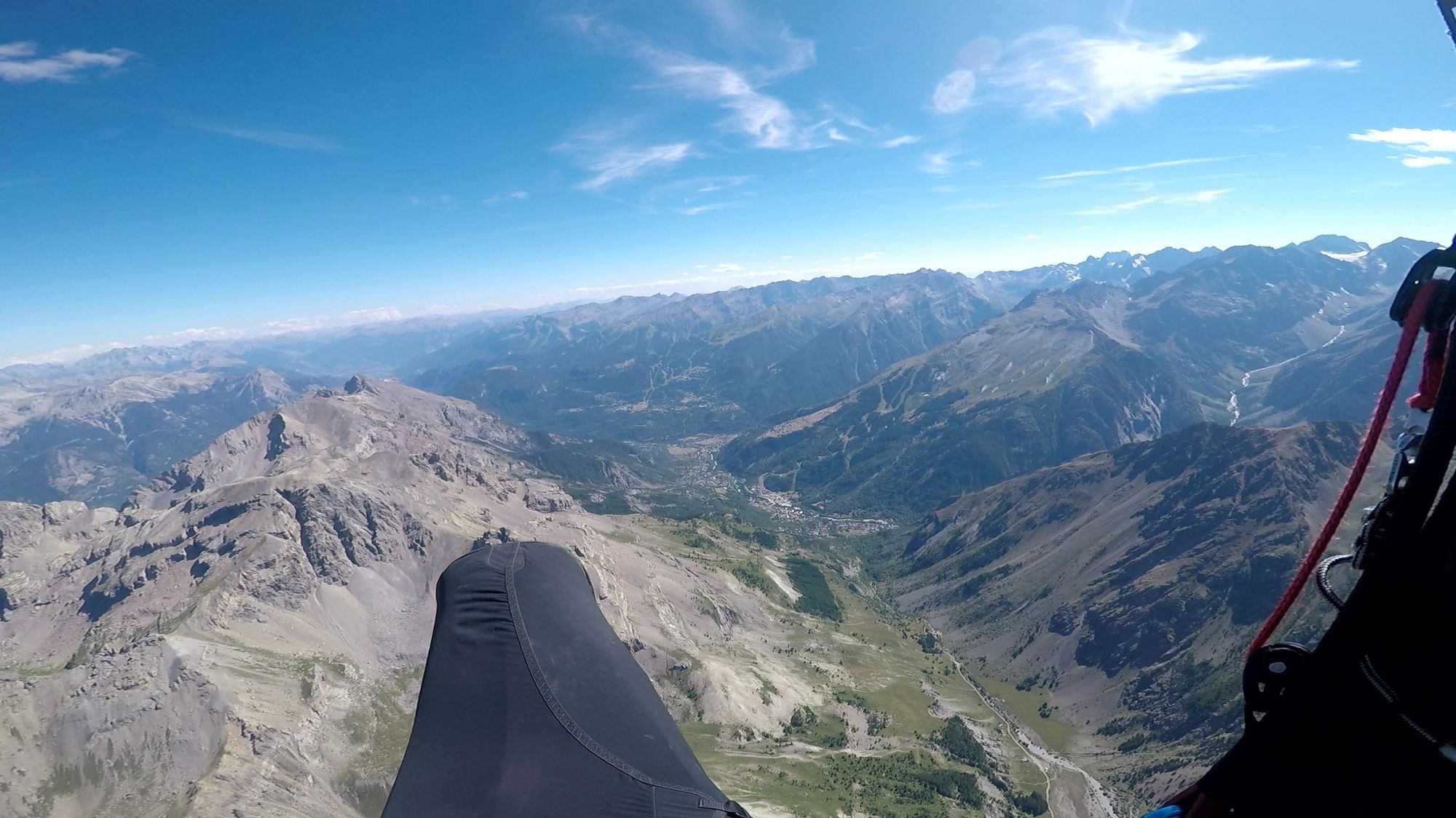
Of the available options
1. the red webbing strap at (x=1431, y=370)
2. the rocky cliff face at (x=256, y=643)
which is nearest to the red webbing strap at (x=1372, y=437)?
the red webbing strap at (x=1431, y=370)

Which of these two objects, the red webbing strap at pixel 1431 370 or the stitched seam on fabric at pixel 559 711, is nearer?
the red webbing strap at pixel 1431 370

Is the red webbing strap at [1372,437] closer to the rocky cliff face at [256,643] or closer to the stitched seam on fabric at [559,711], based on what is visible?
the stitched seam on fabric at [559,711]

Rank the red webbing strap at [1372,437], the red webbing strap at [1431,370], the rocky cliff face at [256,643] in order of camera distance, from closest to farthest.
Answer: the red webbing strap at [1372,437] < the red webbing strap at [1431,370] < the rocky cliff face at [256,643]

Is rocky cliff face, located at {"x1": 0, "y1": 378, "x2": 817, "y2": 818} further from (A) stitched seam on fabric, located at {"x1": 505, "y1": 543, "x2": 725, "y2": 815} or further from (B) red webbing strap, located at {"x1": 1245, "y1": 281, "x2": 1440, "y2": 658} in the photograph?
(B) red webbing strap, located at {"x1": 1245, "y1": 281, "x2": 1440, "y2": 658}

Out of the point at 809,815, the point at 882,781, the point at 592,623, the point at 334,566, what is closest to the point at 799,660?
the point at 882,781

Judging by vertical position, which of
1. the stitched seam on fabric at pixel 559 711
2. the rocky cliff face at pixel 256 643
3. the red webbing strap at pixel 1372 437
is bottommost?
the rocky cliff face at pixel 256 643

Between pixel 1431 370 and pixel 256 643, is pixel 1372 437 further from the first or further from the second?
pixel 256 643

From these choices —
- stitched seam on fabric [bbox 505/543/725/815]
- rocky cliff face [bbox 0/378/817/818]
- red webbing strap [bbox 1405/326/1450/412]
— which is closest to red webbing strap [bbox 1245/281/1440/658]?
red webbing strap [bbox 1405/326/1450/412]
